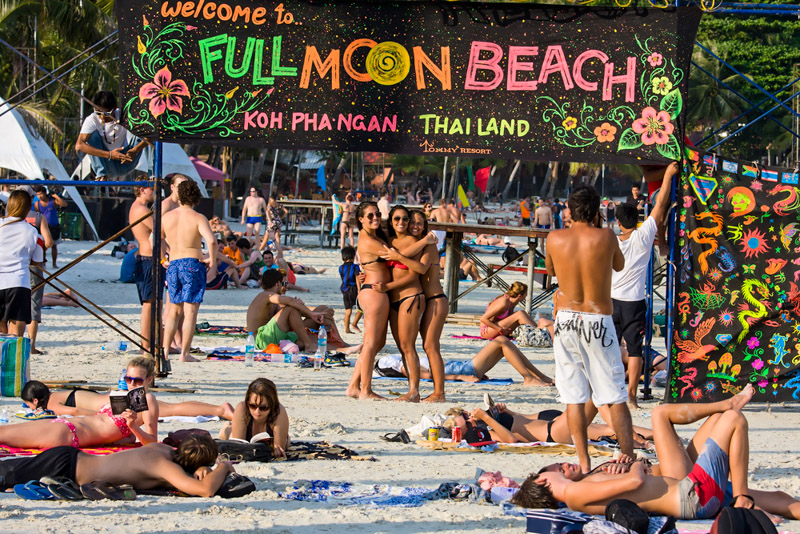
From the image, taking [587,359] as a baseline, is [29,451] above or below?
below

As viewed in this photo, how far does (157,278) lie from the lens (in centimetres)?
845

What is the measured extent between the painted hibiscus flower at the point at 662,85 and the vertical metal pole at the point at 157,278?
13.8 feet

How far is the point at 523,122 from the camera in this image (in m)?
8.32

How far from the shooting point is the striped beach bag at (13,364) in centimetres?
761

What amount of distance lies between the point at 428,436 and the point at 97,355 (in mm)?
4748

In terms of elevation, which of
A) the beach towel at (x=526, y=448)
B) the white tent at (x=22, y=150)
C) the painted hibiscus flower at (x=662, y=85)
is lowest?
the beach towel at (x=526, y=448)

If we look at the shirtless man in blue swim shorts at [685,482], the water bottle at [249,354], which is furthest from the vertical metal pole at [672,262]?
the water bottle at [249,354]

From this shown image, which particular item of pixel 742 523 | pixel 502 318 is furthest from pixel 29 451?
pixel 502 318

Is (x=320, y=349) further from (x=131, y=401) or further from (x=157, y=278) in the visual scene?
(x=131, y=401)

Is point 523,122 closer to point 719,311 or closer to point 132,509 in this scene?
point 719,311

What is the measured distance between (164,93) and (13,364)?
2.56 metres

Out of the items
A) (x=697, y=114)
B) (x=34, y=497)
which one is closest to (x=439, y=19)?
(x=34, y=497)

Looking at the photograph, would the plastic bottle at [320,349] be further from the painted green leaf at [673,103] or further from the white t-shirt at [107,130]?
the painted green leaf at [673,103]

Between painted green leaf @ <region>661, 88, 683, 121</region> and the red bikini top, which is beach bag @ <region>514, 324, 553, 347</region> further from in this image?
painted green leaf @ <region>661, 88, 683, 121</region>
